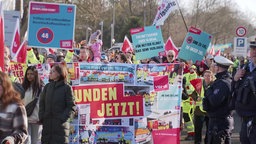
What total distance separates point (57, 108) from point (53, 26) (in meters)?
2.03

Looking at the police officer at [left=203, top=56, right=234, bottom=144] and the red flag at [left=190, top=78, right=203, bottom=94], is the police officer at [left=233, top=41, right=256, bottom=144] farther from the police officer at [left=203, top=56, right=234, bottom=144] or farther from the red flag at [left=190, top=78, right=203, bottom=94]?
the red flag at [left=190, top=78, right=203, bottom=94]

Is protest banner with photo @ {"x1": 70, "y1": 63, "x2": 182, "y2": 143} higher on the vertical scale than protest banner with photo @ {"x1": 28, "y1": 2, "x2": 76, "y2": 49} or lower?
lower

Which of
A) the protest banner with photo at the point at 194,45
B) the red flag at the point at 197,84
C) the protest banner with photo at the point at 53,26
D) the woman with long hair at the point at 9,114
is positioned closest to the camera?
the woman with long hair at the point at 9,114

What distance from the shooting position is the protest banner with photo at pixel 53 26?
9852 millimetres

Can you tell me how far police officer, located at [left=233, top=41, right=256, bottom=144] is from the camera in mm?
7293

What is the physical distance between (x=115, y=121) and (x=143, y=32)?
500 centimetres

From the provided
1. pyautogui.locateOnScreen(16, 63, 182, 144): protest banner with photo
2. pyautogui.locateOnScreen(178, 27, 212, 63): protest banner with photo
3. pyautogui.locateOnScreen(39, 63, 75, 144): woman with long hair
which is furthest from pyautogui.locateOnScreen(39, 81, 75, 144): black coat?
pyautogui.locateOnScreen(178, 27, 212, 63): protest banner with photo

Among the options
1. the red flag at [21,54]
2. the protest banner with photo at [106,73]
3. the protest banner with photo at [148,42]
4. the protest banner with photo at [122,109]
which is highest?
the protest banner with photo at [148,42]

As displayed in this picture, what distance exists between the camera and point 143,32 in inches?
548

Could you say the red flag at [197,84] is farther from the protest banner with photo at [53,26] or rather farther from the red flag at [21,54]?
the red flag at [21,54]

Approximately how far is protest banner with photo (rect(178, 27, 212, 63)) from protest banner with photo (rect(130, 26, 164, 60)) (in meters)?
0.60

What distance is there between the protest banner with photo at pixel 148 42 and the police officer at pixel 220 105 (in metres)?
5.10

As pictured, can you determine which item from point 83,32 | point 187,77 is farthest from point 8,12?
point 83,32

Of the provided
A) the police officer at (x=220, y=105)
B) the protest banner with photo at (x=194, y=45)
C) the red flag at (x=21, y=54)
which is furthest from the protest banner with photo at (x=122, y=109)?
the protest banner with photo at (x=194, y=45)
